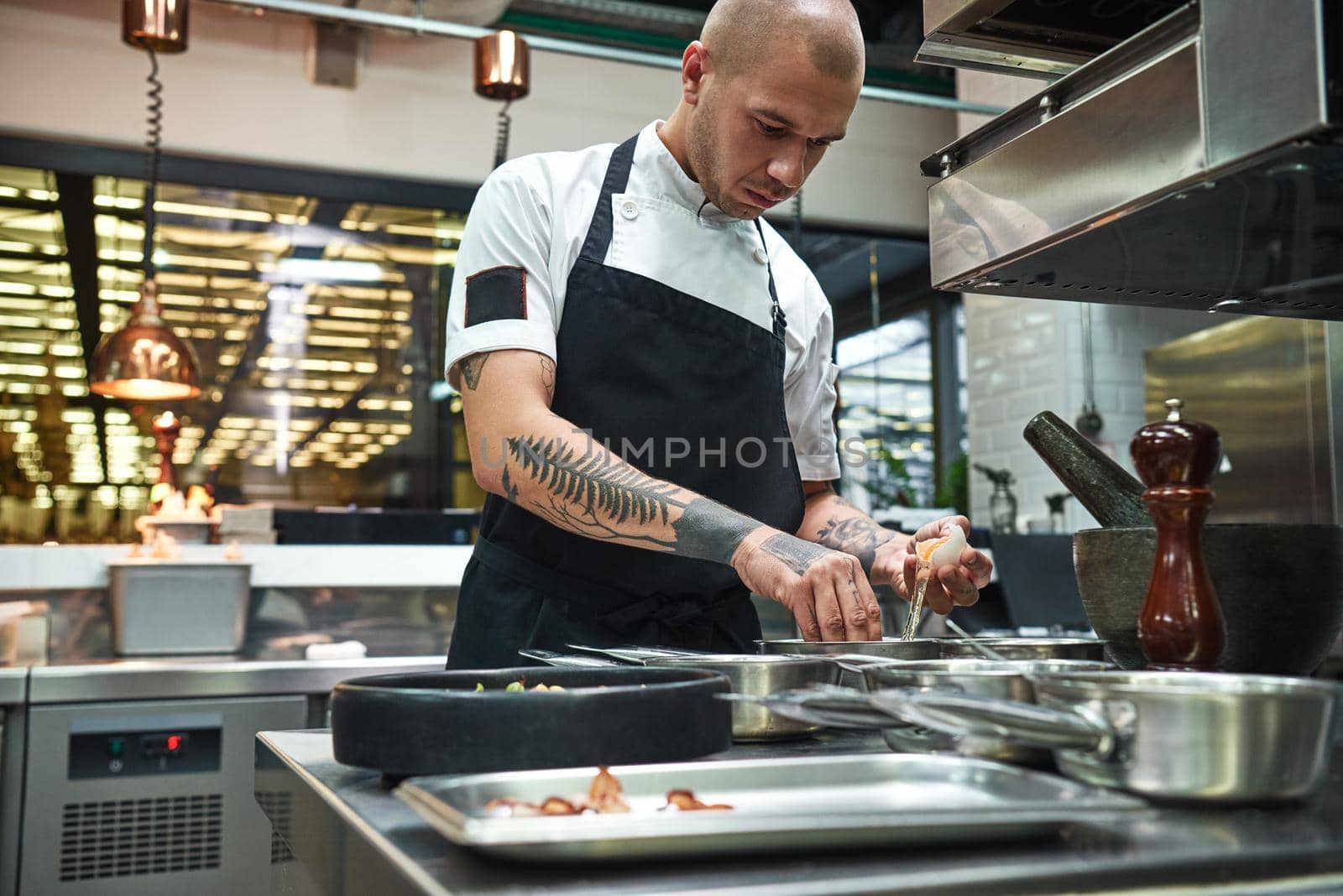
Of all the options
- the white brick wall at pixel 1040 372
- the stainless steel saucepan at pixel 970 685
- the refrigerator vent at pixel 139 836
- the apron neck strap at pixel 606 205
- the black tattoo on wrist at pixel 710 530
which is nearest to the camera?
the stainless steel saucepan at pixel 970 685

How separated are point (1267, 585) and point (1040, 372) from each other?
3.50 m

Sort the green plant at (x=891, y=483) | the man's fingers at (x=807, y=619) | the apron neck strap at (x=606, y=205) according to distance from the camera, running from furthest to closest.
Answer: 1. the green plant at (x=891, y=483)
2. the apron neck strap at (x=606, y=205)
3. the man's fingers at (x=807, y=619)

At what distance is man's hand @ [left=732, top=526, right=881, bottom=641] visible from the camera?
3.43 ft

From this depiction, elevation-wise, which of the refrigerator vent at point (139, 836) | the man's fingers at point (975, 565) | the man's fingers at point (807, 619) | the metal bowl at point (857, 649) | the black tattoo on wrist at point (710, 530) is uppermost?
the black tattoo on wrist at point (710, 530)

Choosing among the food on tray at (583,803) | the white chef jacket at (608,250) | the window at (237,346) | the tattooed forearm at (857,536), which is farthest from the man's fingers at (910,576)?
the window at (237,346)

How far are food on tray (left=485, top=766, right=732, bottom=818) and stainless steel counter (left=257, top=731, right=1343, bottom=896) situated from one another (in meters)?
0.03

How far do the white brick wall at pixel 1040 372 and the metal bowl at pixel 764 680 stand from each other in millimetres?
3429

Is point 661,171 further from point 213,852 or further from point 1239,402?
point 1239,402

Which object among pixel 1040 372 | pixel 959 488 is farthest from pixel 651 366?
pixel 959 488

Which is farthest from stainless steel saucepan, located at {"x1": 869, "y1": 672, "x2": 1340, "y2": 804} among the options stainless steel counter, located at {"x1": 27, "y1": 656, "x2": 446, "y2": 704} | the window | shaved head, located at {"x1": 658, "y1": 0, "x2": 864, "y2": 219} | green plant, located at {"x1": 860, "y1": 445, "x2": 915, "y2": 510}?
the window

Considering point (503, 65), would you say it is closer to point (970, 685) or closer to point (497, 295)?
point (497, 295)

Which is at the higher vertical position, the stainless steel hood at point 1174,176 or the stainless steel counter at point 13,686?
the stainless steel hood at point 1174,176

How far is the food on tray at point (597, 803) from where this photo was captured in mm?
535

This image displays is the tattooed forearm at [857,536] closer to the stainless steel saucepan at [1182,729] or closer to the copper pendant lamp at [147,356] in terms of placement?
the stainless steel saucepan at [1182,729]
